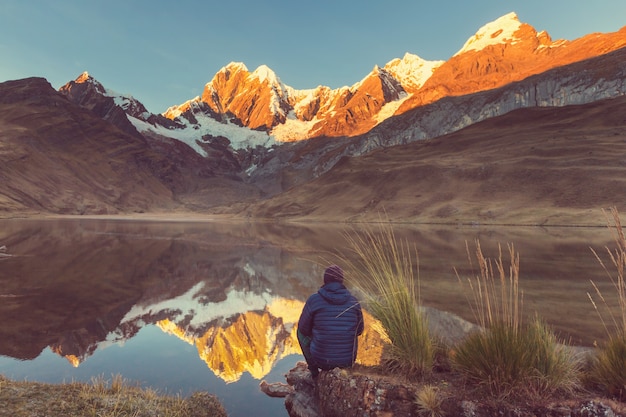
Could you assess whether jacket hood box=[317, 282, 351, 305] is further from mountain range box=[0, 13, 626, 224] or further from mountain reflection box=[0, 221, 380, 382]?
mountain range box=[0, 13, 626, 224]

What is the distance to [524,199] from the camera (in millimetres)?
71375

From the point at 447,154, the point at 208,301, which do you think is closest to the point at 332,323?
the point at 208,301

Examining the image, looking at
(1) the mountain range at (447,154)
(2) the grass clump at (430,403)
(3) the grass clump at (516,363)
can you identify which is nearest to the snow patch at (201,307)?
(2) the grass clump at (430,403)

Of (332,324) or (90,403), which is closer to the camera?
(90,403)

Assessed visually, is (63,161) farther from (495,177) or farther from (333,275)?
(333,275)

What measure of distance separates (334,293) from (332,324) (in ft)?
1.41

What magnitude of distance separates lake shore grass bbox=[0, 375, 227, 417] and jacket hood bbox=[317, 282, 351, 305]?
7.81 ft

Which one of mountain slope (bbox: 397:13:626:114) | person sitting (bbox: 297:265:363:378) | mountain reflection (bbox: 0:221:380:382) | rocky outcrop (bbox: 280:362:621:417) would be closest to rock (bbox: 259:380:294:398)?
rocky outcrop (bbox: 280:362:621:417)

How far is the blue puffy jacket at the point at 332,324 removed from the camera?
5.69 meters

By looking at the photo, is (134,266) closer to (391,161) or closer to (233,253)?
(233,253)

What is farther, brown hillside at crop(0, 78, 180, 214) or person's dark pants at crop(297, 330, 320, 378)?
brown hillside at crop(0, 78, 180, 214)

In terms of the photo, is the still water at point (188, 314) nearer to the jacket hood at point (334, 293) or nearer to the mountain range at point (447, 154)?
the jacket hood at point (334, 293)

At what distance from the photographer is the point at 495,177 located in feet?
271

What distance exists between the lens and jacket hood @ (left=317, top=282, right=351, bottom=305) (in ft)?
18.6
